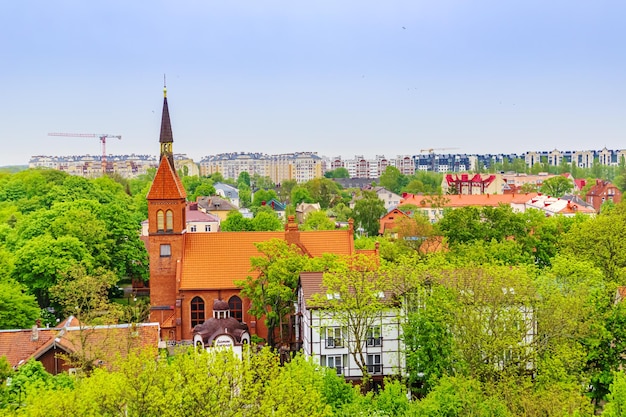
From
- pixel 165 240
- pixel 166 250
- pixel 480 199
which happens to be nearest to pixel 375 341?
pixel 166 250

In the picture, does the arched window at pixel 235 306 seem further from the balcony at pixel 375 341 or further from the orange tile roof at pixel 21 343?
the orange tile roof at pixel 21 343

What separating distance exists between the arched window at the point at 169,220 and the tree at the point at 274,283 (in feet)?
22.3

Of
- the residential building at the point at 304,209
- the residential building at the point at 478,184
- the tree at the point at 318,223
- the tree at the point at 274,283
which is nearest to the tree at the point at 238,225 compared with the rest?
the tree at the point at 318,223

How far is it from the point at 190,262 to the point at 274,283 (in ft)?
25.8

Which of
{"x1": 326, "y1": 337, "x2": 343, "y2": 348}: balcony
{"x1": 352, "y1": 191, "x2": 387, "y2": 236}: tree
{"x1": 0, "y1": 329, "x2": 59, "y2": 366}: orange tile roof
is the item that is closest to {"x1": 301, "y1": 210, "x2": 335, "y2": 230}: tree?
{"x1": 352, "y1": 191, "x2": 387, "y2": 236}: tree

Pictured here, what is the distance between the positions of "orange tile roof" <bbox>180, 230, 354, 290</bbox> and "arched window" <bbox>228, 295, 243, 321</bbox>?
1.16 metres

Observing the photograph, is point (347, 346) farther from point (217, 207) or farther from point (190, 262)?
point (217, 207)

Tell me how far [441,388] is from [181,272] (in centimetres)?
2454

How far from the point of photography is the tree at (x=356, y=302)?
4094cm

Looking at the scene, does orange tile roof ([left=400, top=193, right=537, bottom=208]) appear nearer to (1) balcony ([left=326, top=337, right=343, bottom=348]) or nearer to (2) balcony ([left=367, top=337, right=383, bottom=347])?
(2) balcony ([left=367, top=337, right=383, bottom=347])

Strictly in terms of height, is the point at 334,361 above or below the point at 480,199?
below

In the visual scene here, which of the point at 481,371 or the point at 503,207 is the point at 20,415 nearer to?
the point at 481,371

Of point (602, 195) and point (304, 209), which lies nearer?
point (304, 209)

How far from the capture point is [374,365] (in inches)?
1758
